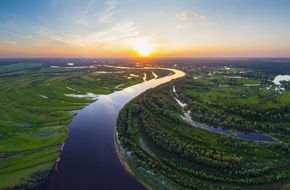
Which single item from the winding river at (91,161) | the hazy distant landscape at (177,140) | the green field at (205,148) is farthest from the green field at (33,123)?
the green field at (205,148)

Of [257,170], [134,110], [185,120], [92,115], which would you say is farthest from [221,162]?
[92,115]

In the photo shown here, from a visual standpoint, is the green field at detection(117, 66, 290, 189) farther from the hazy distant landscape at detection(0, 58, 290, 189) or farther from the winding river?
the winding river

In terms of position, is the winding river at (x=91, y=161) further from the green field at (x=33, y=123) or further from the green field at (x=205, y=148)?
the green field at (x=33, y=123)

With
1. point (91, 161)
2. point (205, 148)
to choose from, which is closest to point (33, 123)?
point (91, 161)

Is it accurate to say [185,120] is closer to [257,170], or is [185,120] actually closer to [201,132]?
[201,132]

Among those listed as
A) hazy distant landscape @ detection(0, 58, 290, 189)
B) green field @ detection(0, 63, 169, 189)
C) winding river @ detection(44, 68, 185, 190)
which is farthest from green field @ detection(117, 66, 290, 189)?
green field @ detection(0, 63, 169, 189)
